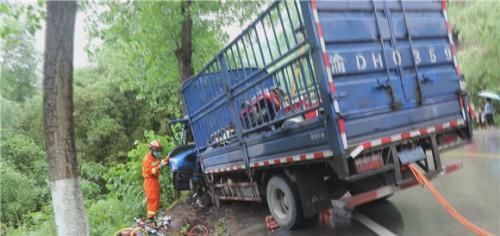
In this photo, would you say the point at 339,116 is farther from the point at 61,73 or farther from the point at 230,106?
the point at 61,73

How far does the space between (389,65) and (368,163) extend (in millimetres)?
1284

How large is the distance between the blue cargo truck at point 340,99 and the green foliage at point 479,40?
12838 mm

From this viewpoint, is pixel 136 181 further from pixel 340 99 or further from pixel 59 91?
pixel 340 99

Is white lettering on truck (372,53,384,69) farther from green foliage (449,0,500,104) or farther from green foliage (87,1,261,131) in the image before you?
green foliage (449,0,500,104)

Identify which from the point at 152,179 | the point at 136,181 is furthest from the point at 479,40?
the point at 152,179

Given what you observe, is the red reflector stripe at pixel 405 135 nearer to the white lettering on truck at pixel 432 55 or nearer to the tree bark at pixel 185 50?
the white lettering on truck at pixel 432 55

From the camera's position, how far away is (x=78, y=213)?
4.66 meters

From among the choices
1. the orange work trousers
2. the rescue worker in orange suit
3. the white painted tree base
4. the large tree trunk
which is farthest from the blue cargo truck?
the orange work trousers

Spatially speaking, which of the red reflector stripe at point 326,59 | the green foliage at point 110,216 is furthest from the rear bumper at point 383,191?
the green foliage at point 110,216

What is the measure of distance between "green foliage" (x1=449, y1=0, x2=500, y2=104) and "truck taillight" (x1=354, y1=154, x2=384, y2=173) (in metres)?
14.6

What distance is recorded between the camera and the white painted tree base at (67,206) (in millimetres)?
4566

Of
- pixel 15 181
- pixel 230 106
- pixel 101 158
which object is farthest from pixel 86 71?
A: pixel 230 106

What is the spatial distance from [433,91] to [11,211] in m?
12.0

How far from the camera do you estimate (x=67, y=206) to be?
4.61 m
